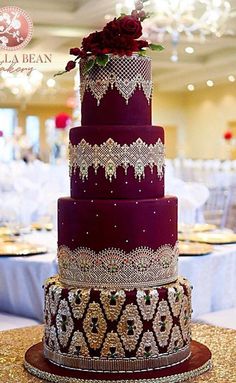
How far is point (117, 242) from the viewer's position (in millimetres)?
1785

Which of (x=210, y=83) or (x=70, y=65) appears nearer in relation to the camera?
(x=70, y=65)

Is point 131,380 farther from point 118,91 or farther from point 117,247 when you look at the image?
point 118,91

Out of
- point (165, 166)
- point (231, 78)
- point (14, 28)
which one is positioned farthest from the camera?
point (231, 78)

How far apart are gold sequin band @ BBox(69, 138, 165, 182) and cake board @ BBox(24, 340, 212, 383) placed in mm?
485

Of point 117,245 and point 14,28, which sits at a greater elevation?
point 14,28

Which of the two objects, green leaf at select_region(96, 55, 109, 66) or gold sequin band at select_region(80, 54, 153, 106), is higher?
green leaf at select_region(96, 55, 109, 66)

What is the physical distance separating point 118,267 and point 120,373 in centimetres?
26

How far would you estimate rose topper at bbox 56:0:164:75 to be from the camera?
174cm

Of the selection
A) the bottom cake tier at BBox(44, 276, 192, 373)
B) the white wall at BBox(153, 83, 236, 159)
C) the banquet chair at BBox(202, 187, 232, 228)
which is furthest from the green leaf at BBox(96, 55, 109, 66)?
the white wall at BBox(153, 83, 236, 159)

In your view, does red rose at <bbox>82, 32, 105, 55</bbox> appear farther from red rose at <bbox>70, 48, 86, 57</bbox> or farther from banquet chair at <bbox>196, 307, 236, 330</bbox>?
banquet chair at <bbox>196, 307, 236, 330</bbox>

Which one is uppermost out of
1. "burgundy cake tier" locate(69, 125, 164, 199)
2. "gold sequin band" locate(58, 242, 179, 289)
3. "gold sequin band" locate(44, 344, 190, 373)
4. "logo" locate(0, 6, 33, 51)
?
"logo" locate(0, 6, 33, 51)

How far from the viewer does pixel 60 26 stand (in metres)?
11.7

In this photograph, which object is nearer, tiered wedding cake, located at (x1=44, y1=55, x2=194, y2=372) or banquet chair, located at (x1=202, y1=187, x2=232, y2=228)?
tiered wedding cake, located at (x1=44, y1=55, x2=194, y2=372)

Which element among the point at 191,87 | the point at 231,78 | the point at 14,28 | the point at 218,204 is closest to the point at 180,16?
the point at 218,204
